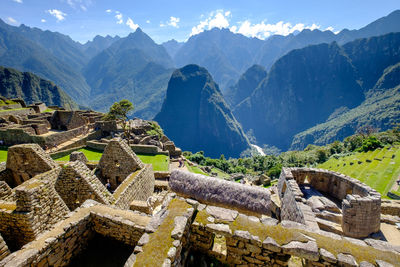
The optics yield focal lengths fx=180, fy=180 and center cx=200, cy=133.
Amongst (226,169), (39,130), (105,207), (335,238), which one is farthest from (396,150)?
(39,130)

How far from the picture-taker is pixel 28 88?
160500mm

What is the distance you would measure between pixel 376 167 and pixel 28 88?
23350 centimetres

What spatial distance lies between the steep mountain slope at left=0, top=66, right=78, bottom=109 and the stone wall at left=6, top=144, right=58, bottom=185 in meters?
171

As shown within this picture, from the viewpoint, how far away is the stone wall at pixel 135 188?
918cm

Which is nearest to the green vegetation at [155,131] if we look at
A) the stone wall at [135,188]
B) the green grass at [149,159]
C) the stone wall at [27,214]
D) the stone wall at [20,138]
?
the green grass at [149,159]

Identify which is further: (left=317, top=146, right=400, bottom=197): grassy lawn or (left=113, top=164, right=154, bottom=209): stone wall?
(left=317, top=146, right=400, bottom=197): grassy lawn

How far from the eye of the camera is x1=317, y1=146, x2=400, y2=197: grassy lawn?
36.5 m

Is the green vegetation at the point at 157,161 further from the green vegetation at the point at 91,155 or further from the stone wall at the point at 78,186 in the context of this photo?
the stone wall at the point at 78,186

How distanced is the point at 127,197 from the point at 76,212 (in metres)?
3.60

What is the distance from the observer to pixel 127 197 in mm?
9602

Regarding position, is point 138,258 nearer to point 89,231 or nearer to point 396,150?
point 89,231

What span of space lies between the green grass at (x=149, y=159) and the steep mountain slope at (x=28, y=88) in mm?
155368

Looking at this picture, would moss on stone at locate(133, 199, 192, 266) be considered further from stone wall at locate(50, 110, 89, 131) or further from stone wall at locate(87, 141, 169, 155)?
stone wall at locate(50, 110, 89, 131)

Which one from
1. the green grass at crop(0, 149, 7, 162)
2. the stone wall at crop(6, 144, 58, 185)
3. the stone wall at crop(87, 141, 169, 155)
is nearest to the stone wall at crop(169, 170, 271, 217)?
the stone wall at crop(6, 144, 58, 185)
